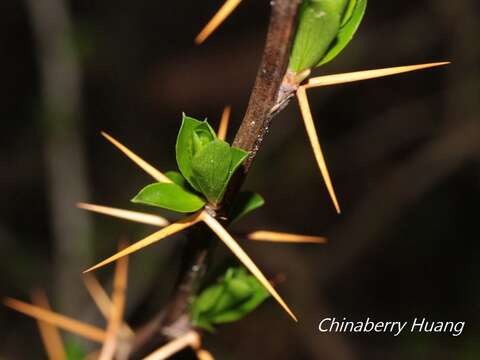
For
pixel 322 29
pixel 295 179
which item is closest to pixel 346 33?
pixel 322 29

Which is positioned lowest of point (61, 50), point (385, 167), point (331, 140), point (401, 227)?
point (401, 227)

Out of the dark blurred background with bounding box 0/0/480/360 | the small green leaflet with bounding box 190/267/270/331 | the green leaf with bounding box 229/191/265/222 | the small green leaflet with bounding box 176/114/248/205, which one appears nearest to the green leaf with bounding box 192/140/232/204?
the small green leaflet with bounding box 176/114/248/205

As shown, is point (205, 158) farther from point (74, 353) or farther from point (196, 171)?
point (74, 353)

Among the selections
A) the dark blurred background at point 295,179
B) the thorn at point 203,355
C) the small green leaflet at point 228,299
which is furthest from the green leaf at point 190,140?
the dark blurred background at point 295,179

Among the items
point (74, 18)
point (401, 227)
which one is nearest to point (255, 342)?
point (401, 227)

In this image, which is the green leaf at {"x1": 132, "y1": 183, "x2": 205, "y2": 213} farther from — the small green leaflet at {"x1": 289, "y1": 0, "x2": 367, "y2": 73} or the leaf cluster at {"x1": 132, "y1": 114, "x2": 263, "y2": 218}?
the small green leaflet at {"x1": 289, "y1": 0, "x2": 367, "y2": 73}

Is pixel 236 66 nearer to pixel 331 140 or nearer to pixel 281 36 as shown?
pixel 331 140
